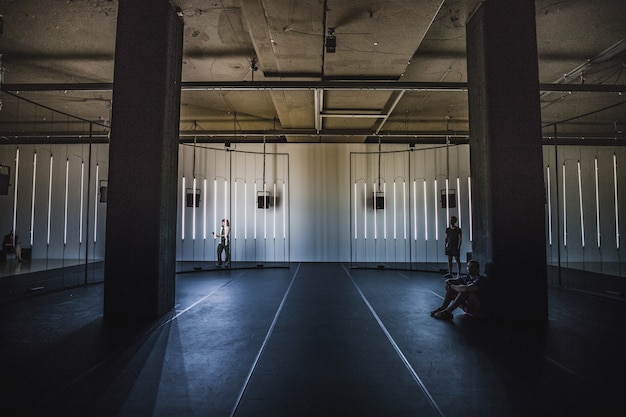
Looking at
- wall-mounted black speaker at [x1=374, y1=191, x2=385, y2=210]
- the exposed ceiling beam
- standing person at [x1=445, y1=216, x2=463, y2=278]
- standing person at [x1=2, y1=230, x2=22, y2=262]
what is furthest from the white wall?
the exposed ceiling beam

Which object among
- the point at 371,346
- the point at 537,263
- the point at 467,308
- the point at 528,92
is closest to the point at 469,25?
the point at 528,92

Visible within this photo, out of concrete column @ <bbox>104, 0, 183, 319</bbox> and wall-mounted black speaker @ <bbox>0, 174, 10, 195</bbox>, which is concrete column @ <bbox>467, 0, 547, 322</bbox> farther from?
wall-mounted black speaker @ <bbox>0, 174, 10, 195</bbox>

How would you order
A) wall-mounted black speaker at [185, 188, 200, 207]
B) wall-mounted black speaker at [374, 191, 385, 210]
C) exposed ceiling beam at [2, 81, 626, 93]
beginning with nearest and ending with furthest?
exposed ceiling beam at [2, 81, 626, 93]
wall-mounted black speaker at [185, 188, 200, 207]
wall-mounted black speaker at [374, 191, 385, 210]

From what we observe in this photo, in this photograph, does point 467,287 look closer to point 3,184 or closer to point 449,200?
point 449,200

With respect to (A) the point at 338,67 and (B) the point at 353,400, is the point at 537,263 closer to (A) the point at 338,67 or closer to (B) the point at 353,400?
(B) the point at 353,400

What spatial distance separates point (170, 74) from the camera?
5.09m

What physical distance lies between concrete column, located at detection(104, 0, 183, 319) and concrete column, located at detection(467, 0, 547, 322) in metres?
4.56

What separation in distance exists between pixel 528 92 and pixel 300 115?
6.19 metres

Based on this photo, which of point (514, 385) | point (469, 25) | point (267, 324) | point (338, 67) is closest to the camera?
point (514, 385)

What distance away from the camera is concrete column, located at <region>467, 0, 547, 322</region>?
14.9 ft

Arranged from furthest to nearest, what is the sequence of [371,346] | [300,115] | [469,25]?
[300,115], [469,25], [371,346]

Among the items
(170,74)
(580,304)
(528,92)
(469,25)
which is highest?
(469,25)

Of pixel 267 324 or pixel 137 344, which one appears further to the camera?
pixel 267 324

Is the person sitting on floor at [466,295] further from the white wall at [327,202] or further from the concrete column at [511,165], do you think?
the white wall at [327,202]
